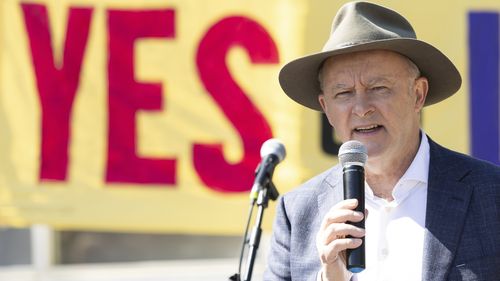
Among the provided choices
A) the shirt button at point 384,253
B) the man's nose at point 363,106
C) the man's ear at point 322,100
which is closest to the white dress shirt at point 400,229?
the shirt button at point 384,253

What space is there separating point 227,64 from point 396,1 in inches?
42.7

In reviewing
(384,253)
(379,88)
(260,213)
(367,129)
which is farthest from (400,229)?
(260,213)

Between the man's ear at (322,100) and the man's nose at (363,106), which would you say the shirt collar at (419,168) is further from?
the man's ear at (322,100)

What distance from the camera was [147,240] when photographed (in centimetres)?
688

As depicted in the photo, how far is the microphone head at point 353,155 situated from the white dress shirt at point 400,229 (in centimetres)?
43

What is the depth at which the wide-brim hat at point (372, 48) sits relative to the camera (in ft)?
10.2

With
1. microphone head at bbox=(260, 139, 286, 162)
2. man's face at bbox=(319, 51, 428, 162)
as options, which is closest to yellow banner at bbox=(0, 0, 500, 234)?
microphone head at bbox=(260, 139, 286, 162)

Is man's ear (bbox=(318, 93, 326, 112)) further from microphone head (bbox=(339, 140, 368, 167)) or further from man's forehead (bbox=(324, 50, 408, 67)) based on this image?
microphone head (bbox=(339, 140, 368, 167))

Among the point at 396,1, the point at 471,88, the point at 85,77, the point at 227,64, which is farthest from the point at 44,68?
the point at 471,88

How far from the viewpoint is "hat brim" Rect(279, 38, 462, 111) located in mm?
3080

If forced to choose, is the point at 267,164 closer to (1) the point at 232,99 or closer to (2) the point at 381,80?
(2) the point at 381,80

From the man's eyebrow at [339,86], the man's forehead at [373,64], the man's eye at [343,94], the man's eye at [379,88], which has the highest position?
the man's forehead at [373,64]

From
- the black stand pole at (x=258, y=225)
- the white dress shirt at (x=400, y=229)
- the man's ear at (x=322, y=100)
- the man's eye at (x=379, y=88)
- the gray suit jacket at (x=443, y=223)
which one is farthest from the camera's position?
the black stand pole at (x=258, y=225)

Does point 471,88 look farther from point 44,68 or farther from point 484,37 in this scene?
point 44,68
